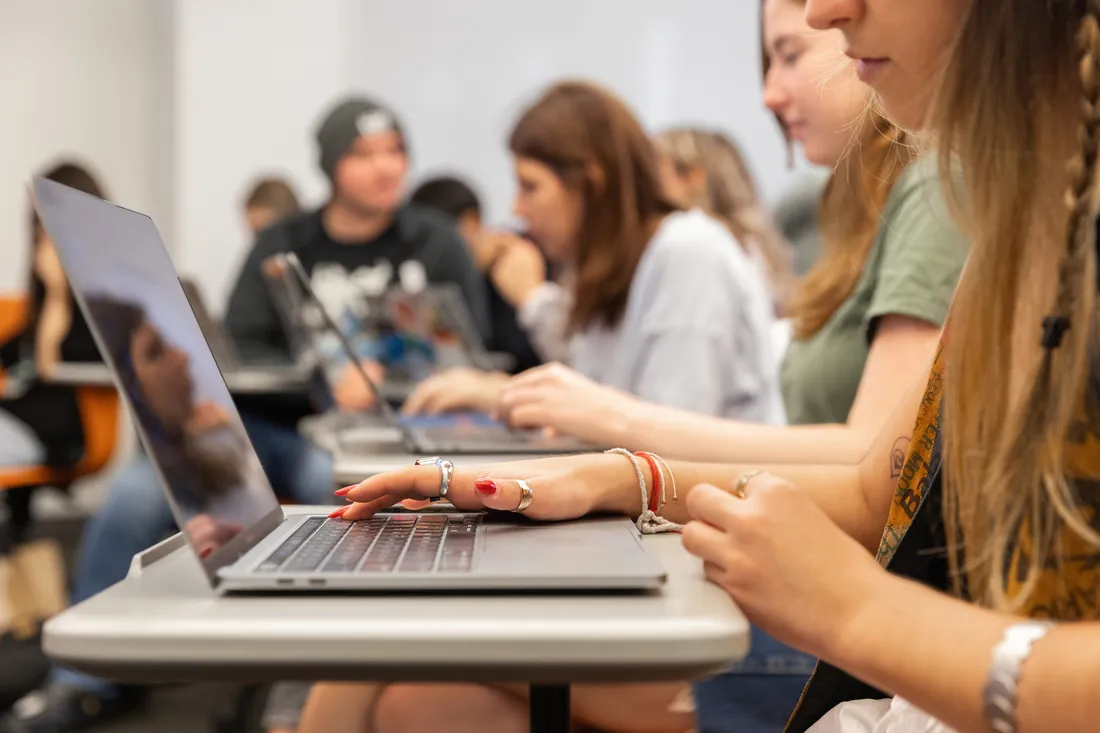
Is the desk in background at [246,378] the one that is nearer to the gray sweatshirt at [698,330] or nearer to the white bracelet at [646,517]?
the gray sweatshirt at [698,330]

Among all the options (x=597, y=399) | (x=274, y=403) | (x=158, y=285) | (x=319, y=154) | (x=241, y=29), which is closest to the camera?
(x=158, y=285)

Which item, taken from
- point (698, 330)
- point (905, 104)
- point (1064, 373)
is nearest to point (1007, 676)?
point (1064, 373)

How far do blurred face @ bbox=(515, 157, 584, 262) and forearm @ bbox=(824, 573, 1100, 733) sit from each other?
4.97 feet

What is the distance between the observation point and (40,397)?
117 inches

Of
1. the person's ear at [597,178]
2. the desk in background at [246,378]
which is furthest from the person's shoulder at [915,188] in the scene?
the desk in background at [246,378]

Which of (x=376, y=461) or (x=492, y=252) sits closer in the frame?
(x=376, y=461)

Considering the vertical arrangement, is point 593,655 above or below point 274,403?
above

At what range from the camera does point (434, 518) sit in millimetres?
808

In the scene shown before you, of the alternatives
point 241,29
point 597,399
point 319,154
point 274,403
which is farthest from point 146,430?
point 241,29

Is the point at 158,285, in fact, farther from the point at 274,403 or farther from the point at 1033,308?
the point at 274,403

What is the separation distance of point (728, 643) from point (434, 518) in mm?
332

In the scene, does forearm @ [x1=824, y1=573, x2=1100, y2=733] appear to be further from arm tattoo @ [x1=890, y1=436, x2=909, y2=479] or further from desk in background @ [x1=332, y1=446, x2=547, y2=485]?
desk in background @ [x1=332, y1=446, x2=547, y2=485]

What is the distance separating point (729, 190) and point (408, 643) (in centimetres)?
329

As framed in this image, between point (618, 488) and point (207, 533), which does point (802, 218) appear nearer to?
point (618, 488)
